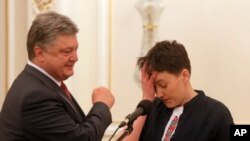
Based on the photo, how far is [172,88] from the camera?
7.30ft

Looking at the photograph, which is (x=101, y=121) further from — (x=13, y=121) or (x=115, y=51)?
(x=115, y=51)

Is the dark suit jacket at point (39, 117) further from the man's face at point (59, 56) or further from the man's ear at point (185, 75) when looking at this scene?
the man's ear at point (185, 75)

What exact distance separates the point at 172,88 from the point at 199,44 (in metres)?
1.69

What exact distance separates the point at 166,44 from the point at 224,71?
170cm

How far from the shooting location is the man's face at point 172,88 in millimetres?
2225

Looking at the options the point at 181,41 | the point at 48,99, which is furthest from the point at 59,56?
the point at 181,41

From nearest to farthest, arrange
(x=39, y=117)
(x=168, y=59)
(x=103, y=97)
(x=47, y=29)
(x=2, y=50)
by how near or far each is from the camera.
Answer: (x=39, y=117)
(x=47, y=29)
(x=103, y=97)
(x=168, y=59)
(x=2, y=50)

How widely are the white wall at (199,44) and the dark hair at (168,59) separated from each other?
1566 mm

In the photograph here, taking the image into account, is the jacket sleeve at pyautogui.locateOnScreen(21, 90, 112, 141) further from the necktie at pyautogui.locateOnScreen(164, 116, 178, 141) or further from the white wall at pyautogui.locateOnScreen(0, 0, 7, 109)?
the white wall at pyautogui.locateOnScreen(0, 0, 7, 109)

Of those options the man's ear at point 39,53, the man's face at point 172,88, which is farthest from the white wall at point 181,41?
the man's ear at point 39,53

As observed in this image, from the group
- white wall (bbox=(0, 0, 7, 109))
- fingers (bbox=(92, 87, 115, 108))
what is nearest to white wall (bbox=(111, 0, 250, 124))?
white wall (bbox=(0, 0, 7, 109))

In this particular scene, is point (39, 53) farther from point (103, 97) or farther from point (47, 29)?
point (103, 97)

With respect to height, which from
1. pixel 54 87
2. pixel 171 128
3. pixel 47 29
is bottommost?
pixel 171 128

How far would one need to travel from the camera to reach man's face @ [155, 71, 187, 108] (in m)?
2.22
